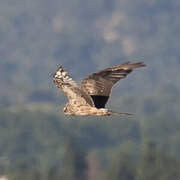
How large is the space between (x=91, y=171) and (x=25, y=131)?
43.9 m

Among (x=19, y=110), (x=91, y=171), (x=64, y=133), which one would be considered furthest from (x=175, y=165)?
(x=19, y=110)

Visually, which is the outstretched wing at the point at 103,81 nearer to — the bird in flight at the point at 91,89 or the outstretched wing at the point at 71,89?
the bird in flight at the point at 91,89

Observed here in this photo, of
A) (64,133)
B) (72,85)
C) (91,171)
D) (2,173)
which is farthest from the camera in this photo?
(64,133)

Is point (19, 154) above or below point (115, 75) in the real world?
above

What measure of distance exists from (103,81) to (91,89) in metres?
0.35

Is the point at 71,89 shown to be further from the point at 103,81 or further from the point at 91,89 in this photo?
the point at 103,81

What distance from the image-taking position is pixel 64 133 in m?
159

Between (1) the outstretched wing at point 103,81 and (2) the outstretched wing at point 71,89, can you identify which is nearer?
(2) the outstretched wing at point 71,89

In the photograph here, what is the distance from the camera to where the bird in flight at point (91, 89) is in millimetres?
12406

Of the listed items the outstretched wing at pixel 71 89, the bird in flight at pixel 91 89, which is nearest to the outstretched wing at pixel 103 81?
→ the bird in flight at pixel 91 89

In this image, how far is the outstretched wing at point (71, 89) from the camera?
12.5 meters

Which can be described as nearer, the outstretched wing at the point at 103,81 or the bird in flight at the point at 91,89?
the bird in flight at the point at 91,89

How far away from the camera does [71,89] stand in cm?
1278

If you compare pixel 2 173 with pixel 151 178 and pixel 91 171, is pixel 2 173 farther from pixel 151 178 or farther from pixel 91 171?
pixel 91 171
